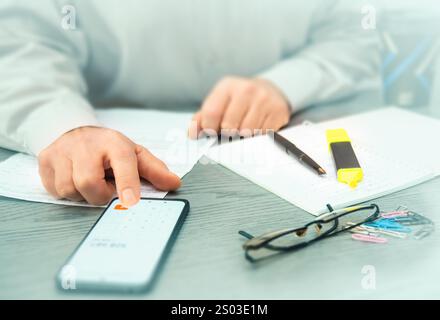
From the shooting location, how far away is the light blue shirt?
687mm

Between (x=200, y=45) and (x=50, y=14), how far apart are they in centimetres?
27

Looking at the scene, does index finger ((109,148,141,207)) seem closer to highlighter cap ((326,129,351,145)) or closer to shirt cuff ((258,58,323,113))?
highlighter cap ((326,129,351,145))

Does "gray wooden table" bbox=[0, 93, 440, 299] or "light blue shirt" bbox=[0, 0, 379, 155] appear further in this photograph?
"light blue shirt" bbox=[0, 0, 379, 155]

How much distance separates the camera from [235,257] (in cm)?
35

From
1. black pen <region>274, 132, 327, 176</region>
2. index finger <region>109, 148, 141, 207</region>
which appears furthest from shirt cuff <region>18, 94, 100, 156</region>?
black pen <region>274, 132, 327, 176</region>

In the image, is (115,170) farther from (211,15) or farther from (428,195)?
(211,15)

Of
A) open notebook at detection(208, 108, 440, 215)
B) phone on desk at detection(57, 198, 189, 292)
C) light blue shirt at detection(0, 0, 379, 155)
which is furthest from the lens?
light blue shirt at detection(0, 0, 379, 155)

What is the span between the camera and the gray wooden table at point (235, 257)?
1.04 ft

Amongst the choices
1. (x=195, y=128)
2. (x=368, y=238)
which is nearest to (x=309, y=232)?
(x=368, y=238)

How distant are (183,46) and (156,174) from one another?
0.45 m

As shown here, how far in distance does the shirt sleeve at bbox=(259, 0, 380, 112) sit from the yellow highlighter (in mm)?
174

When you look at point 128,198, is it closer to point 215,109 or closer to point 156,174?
point 156,174

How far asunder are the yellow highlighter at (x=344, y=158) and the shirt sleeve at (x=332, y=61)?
0.17m
